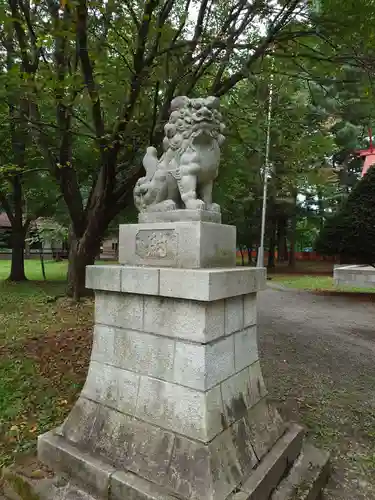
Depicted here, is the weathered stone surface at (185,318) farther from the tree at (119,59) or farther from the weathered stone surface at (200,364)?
the tree at (119,59)

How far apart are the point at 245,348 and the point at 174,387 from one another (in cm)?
75

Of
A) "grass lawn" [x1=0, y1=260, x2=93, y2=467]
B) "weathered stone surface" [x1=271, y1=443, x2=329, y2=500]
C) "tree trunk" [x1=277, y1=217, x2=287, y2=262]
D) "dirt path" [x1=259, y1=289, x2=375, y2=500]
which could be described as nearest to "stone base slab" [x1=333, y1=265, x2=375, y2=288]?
"dirt path" [x1=259, y1=289, x2=375, y2=500]

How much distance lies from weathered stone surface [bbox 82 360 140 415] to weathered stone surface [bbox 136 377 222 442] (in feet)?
0.30

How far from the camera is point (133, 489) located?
7.98 feet

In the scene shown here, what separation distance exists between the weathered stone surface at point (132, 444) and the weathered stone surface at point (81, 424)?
0.24ft

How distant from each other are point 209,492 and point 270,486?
2.13ft

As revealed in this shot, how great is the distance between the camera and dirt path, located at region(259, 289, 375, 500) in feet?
11.1

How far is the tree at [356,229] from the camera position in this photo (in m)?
11.8

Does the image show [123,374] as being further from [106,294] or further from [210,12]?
[210,12]

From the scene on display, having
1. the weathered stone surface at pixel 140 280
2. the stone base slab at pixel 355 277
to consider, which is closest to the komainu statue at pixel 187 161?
the weathered stone surface at pixel 140 280

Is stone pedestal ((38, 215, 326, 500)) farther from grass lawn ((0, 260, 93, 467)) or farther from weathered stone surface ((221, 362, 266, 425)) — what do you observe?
grass lawn ((0, 260, 93, 467))

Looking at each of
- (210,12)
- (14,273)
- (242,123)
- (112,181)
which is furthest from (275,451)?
(14,273)

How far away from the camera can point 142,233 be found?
2979mm

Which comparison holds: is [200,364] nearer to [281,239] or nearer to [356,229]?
[356,229]
